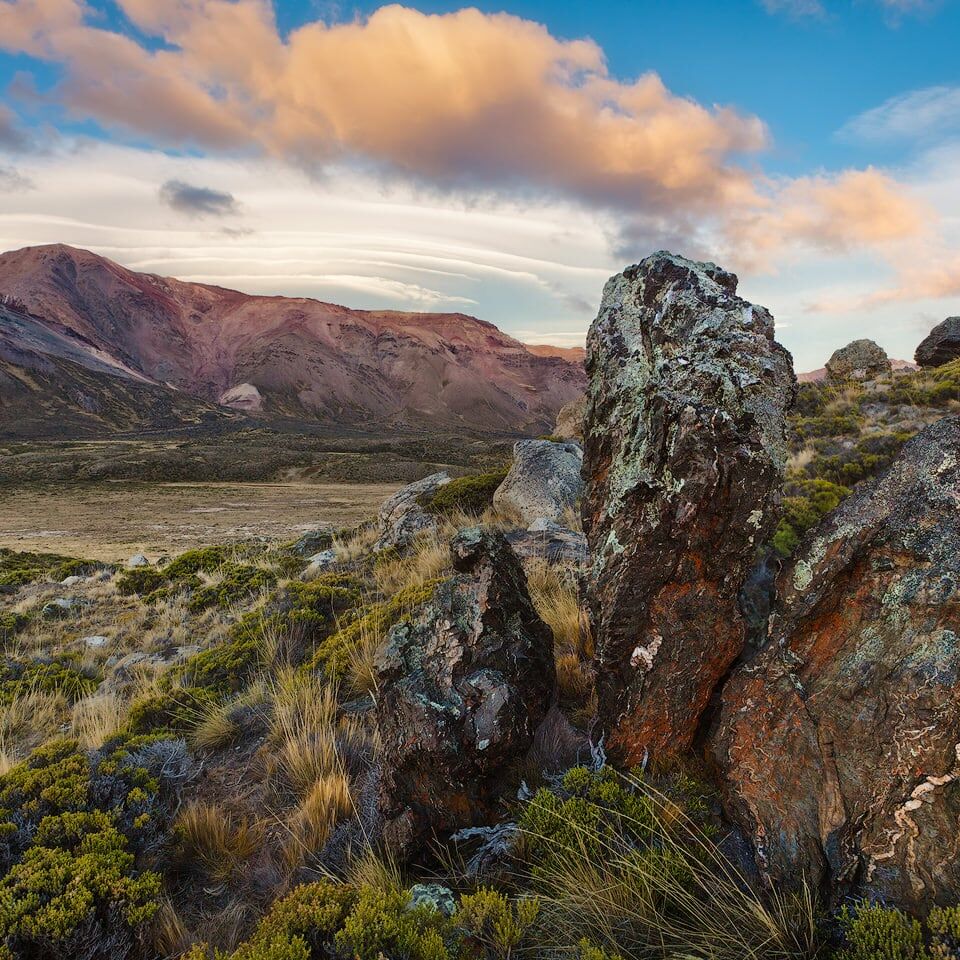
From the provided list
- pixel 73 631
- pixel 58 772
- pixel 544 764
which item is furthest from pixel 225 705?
pixel 73 631

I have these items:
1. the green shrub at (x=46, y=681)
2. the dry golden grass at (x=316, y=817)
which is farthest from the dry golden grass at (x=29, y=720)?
the dry golden grass at (x=316, y=817)

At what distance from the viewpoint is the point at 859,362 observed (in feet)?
85.3

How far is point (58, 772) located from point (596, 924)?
3.49m

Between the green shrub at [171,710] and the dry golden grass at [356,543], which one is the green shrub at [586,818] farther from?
the dry golden grass at [356,543]

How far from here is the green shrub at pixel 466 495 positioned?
12977 mm

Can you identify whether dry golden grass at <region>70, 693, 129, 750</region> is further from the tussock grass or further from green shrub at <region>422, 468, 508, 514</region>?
green shrub at <region>422, 468, 508, 514</region>

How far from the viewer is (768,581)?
12.1 feet

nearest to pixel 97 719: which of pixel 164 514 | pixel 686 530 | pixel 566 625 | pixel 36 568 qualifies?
pixel 566 625

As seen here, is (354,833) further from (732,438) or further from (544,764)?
(732,438)

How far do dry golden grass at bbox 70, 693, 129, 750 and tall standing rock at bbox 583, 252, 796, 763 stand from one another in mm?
4113

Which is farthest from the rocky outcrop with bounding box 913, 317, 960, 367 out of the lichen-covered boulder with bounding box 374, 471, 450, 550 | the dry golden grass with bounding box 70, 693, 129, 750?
the dry golden grass with bounding box 70, 693, 129, 750

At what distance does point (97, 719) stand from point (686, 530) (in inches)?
220

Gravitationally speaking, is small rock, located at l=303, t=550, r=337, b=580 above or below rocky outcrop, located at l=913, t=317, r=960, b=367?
below

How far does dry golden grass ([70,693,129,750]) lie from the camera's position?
4773 millimetres
